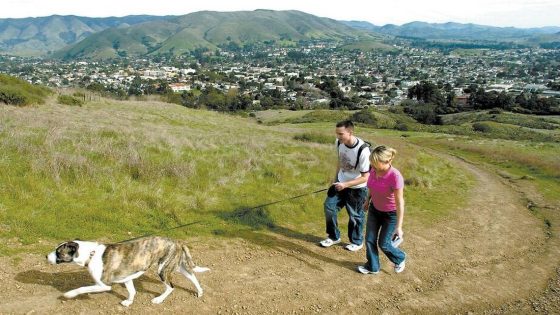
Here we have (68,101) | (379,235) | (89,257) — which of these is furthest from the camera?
(68,101)

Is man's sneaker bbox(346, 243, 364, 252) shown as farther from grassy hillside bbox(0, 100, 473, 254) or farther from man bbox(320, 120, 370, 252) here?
grassy hillside bbox(0, 100, 473, 254)

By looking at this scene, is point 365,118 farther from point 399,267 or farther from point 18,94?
point 399,267

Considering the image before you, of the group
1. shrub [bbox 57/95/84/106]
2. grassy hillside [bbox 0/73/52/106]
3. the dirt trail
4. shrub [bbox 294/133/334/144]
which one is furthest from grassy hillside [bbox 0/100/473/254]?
shrub [bbox 57/95/84/106]

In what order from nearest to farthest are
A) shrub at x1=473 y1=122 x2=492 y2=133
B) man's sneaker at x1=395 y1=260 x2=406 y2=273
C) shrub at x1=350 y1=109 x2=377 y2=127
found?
man's sneaker at x1=395 y1=260 x2=406 y2=273 < shrub at x1=473 y1=122 x2=492 y2=133 < shrub at x1=350 y1=109 x2=377 y2=127

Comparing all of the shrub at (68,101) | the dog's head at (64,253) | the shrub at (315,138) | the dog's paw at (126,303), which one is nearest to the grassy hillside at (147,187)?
the dog's paw at (126,303)

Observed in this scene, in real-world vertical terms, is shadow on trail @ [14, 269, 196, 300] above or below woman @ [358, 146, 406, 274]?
below

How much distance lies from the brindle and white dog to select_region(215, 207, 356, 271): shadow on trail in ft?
9.54

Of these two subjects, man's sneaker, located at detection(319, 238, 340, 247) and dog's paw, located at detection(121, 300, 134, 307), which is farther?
man's sneaker, located at detection(319, 238, 340, 247)

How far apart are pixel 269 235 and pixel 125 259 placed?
425 cm

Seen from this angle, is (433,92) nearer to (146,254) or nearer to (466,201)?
(466,201)

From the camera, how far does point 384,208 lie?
750 cm

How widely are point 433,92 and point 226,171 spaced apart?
9890cm

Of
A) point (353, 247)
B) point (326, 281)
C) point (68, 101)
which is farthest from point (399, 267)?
point (68, 101)

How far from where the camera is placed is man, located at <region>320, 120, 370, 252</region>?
8352 mm
